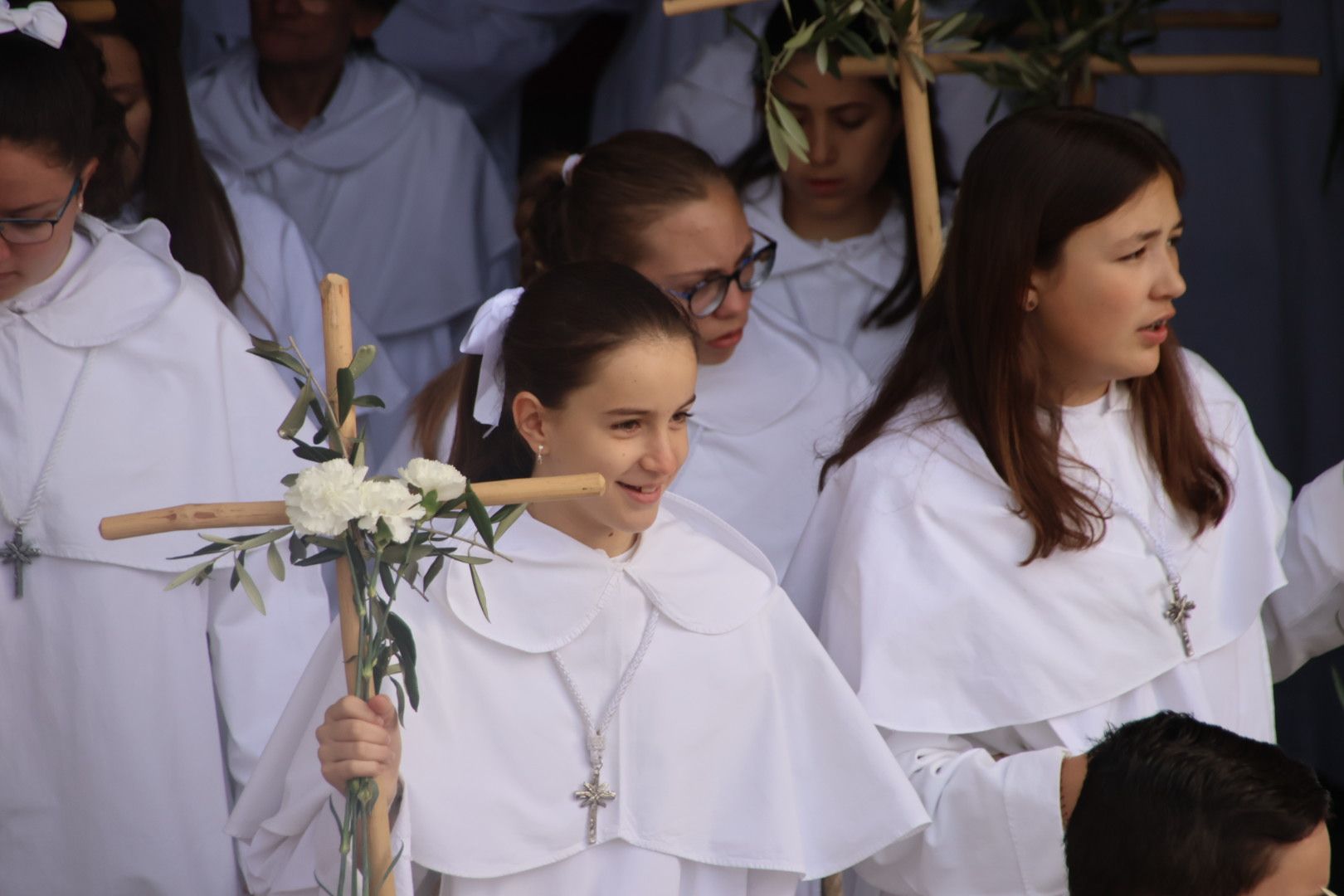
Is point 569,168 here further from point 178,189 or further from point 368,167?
point 368,167

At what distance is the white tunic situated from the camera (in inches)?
199

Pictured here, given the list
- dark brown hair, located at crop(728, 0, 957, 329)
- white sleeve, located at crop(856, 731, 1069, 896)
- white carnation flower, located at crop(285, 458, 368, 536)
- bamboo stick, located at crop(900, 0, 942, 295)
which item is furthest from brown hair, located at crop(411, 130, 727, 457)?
white carnation flower, located at crop(285, 458, 368, 536)

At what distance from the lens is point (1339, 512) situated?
366cm

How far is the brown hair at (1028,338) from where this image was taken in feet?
11.1

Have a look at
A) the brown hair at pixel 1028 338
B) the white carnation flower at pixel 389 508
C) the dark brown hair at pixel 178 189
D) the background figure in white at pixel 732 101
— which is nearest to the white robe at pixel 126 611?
the dark brown hair at pixel 178 189

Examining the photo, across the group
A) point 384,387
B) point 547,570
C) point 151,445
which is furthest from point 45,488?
point 384,387

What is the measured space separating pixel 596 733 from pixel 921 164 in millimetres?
1720

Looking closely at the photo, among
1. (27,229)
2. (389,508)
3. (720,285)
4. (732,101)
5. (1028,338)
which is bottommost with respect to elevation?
(389,508)

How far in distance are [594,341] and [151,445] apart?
1.12 m

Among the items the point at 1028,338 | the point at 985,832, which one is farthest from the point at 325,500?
the point at 1028,338

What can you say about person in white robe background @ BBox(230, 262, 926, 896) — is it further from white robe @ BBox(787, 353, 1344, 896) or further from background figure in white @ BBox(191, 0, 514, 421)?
background figure in white @ BBox(191, 0, 514, 421)

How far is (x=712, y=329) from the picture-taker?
13.7 ft

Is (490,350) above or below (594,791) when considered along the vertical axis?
above

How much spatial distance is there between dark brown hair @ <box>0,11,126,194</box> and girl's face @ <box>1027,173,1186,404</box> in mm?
1892
